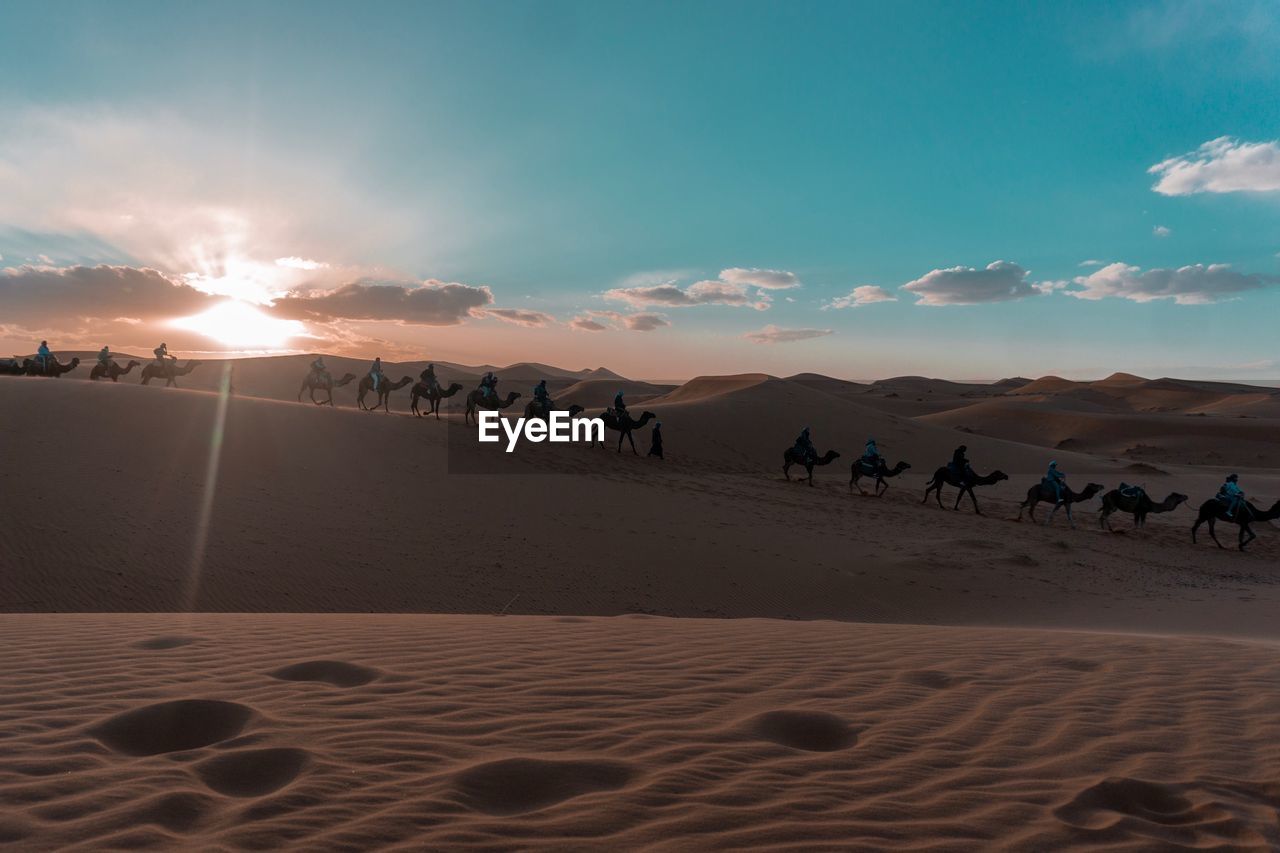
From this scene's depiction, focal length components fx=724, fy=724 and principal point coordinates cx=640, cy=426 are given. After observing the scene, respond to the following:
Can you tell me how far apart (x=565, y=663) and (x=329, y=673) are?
1.75 m

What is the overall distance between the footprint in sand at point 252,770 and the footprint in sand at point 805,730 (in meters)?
2.48

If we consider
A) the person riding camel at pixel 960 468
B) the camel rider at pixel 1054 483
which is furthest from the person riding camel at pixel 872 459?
the camel rider at pixel 1054 483

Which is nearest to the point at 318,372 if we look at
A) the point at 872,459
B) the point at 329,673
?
the point at 872,459

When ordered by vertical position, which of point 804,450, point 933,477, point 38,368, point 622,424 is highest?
point 38,368

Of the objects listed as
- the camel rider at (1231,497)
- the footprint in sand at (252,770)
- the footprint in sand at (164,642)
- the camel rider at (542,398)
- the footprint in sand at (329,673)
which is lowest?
the footprint in sand at (164,642)

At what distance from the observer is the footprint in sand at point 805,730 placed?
4250 mm

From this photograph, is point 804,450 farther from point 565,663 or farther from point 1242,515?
point 565,663

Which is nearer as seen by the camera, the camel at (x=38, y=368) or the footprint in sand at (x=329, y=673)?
the footprint in sand at (x=329, y=673)

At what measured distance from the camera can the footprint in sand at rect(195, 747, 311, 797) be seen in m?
3.39

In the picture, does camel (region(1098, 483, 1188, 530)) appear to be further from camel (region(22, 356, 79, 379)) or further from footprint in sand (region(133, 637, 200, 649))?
camel (region(22, 356, 79, 379))

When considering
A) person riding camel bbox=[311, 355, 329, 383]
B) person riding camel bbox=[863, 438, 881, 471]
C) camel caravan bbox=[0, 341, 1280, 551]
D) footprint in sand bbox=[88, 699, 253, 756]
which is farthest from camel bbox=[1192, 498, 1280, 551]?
person riding camel bbox=[311, 355, 329, 383]

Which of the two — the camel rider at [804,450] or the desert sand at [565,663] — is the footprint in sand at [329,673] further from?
the camel rider at [804,450]

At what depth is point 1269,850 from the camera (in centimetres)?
310

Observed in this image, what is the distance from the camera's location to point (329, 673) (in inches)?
211
